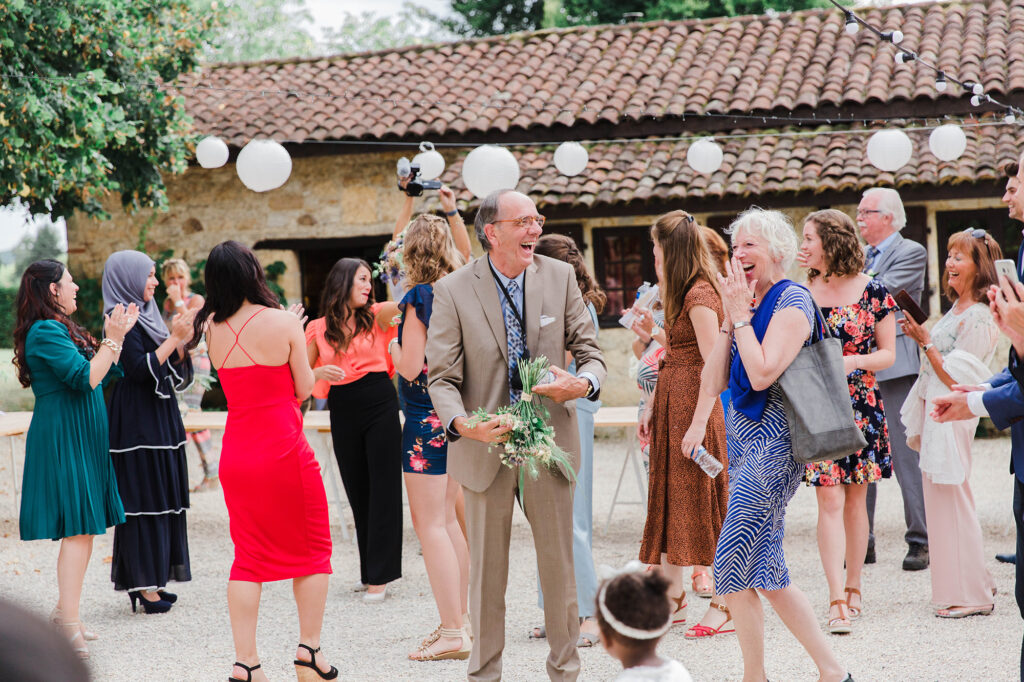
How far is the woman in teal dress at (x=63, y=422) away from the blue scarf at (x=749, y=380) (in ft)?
9.58

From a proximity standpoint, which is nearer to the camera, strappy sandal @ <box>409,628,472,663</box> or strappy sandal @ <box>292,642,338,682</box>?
strappy sandal @ <box>292,642,338,682</box>

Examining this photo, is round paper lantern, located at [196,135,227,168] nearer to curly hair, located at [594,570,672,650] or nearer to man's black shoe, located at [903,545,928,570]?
man's black shoe, located at [903,545,928,570]

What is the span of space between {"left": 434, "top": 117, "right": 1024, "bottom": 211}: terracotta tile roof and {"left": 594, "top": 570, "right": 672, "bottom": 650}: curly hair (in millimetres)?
10095

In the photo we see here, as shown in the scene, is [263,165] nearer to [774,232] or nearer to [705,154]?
[705,154]

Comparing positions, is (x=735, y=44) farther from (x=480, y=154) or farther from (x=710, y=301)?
(x=710, y=301)

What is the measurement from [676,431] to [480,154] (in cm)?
367

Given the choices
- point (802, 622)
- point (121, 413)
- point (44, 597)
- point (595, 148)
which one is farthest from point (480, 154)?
point (595, 148)

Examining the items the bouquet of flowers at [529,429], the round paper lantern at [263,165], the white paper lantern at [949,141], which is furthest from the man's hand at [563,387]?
the white paper lantern at [949,141]

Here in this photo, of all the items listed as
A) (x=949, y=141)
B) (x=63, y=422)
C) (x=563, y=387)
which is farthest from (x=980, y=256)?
(x=63, y=422)

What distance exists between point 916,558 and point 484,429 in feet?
11.8

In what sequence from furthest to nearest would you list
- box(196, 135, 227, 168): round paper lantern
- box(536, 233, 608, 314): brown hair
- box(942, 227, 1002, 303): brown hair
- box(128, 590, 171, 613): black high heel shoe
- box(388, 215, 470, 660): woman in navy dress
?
box(196, 135, 227, 168): round paper lantern < box(128, 590, 171, 613): black high heel shoe < box(942, 227, 1002, 303): brown hair < box(536, 233, 608, 314): brown hair < box(388, 215, 470, 660): woman in navy dress

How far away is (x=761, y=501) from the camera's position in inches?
146

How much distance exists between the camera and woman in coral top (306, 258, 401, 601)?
5629 mm

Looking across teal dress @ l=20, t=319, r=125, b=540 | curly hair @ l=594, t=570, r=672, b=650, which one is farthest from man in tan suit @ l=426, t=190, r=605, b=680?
teal dress @ l=20, t=319, r=125, b=540
